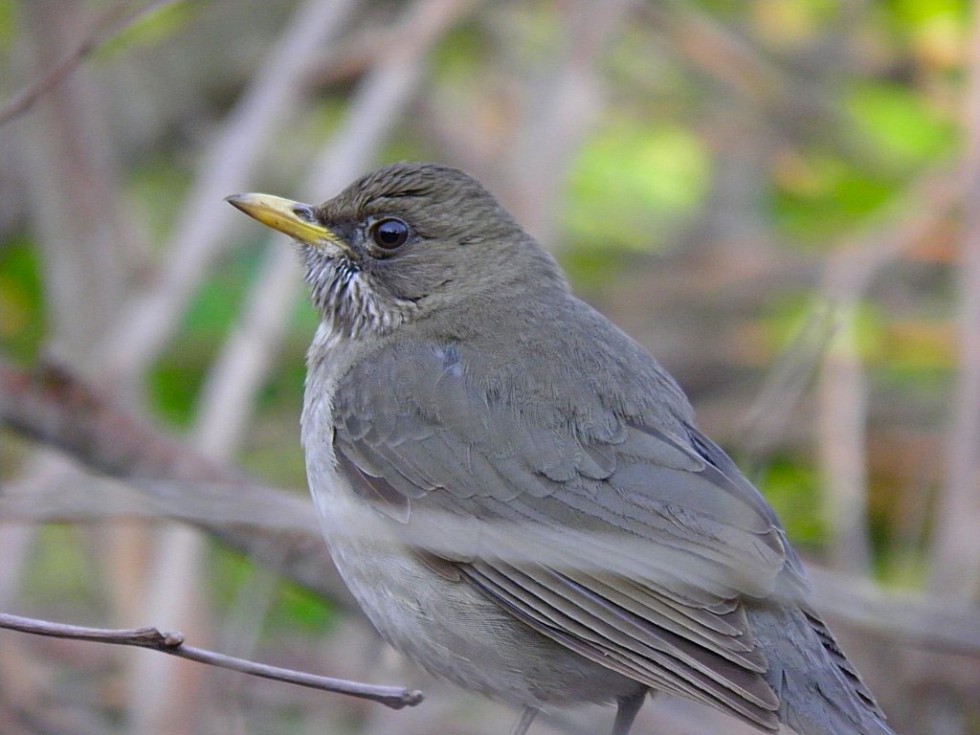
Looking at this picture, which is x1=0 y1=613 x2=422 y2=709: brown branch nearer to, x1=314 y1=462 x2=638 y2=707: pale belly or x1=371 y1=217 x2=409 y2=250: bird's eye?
x1=314 y1=462 x2=638 y2=707: pale belly

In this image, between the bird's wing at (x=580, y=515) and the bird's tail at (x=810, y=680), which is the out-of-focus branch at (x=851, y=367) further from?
the bird's tail at (x=810, y=680)

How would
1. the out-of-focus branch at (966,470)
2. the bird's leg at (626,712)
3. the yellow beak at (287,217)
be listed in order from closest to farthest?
the bird's leg at (626,712) < the yellow beak at (287,217) < the out-of-focus branch at (966,470)

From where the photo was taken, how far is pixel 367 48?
7.18m

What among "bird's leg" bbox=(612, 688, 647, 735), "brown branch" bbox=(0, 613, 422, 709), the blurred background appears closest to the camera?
"brown branch" bbox=(0, 613, 422, 709)

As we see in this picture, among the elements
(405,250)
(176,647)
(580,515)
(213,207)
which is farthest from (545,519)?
(213,207)

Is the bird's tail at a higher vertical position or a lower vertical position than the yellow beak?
lower

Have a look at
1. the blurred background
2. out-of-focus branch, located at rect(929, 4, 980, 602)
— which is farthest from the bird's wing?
out-of-focus branch, located at rect(929, 4, 980, 602)

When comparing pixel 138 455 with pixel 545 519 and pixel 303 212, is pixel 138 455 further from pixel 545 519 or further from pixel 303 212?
pixel 545 519

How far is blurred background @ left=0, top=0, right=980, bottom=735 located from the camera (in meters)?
5.14

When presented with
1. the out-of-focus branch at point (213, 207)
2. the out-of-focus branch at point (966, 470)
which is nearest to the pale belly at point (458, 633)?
the out-of-focus branch at point (213, 207)

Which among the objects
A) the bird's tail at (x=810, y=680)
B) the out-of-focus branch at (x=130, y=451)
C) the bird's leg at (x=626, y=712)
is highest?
the bird's tail at (x=810, y=680)

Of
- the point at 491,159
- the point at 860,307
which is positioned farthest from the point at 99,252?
the point at 860,307

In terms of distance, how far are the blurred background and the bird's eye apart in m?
0.89

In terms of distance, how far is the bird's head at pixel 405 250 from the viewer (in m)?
4.89
